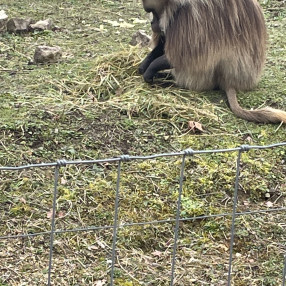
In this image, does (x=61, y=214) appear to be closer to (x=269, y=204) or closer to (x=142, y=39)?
(x=269, y=204)

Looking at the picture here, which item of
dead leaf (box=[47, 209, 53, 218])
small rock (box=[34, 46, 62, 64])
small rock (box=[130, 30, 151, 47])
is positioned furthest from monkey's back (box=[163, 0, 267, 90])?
dead leaf (box=[47, 209, 53, 218])

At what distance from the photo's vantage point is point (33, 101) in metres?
4.37

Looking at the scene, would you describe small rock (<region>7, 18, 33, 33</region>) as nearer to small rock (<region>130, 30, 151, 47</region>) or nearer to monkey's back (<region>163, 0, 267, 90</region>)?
small rock (<region>130, 30, 151, 47</region>)

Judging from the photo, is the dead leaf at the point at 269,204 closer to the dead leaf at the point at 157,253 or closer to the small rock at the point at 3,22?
the dead leaf at the point at 157,253

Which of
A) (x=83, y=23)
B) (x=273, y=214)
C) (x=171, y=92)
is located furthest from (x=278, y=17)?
(x=273, y=214)

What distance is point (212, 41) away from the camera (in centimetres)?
460

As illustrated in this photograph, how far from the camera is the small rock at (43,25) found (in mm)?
5950

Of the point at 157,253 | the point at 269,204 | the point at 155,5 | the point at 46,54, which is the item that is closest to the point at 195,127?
the point at 269,204

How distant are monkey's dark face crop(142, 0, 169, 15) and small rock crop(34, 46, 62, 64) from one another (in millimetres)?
949

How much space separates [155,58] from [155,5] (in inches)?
17.2

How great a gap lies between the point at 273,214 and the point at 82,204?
1.07m

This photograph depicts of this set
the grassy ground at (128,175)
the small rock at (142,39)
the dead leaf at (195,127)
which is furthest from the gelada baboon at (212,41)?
the small rock at (142,39)

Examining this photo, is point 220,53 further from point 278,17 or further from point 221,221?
point 278,17

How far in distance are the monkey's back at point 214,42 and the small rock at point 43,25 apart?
171 centimetres
